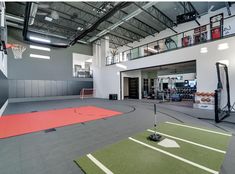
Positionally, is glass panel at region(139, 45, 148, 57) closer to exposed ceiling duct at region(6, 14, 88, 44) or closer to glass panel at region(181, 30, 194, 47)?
glass panel at region(181, 30, 194, 47)

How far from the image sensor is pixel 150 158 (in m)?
2.08

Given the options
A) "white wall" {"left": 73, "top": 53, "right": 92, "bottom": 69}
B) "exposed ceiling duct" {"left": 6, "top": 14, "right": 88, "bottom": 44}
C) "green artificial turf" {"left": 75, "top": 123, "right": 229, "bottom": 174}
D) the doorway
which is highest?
"exposed ceiling duct" {"left": 6, "top": 14, "right": 88, "bottom": 44}

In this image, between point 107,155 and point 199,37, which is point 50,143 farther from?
point 199,37

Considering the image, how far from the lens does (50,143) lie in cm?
272

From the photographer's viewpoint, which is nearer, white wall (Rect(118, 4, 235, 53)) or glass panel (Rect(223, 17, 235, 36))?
glass panel (Rect(223, 17, 235, 36))

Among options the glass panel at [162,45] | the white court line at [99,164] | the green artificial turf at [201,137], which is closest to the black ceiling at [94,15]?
the glass panel at [162,45]

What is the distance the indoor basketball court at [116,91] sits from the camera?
6.96 feet

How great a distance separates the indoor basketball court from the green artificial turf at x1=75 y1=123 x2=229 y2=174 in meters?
0.02

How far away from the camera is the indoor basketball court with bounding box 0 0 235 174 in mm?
2121

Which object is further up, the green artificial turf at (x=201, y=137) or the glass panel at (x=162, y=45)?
the glass panel at (x=162, y=45)

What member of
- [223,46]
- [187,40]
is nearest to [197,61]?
[223,46]

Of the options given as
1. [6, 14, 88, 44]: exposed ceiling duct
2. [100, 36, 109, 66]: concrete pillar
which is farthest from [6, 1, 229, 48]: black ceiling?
[100, 36, 109, 66]: concrete pillar

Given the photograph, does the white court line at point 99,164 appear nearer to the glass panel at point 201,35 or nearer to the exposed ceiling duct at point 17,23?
the glass panel at point 201,35

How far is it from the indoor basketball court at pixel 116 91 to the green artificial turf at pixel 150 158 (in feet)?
0.05
